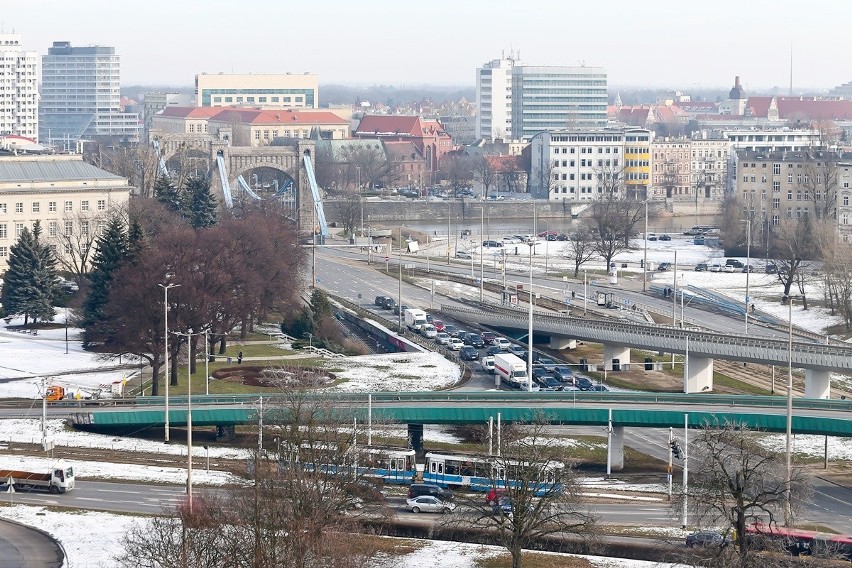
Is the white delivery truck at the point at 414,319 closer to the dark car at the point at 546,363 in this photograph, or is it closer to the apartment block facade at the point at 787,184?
the dark car at the point at 546,363

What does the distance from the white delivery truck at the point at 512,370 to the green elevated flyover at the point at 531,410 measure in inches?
384

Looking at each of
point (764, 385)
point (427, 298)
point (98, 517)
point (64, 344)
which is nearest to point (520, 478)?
point (98, 517)

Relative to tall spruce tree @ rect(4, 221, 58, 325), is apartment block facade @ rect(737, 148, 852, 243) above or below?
above

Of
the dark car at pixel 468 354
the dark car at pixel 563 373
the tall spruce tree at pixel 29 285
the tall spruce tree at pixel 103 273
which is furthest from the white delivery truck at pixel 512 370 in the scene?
the tall spruce tree at pixel 29 285

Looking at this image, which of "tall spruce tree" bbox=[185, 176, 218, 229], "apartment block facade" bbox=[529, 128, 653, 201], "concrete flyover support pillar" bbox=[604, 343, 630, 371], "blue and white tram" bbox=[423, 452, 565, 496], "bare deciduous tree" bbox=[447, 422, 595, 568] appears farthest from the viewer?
"apartment block facade" bbox=[529, 128, 653, 201]

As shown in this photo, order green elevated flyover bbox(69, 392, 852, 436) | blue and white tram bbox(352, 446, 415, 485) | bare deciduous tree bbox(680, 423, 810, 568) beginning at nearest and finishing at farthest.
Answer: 1. bare deciduous tree bbox(680, 423, 810, 568)
2. blue and white tram bbox(352, 446, 415, 485)
3. green elevated flyover bbox(69, 392, 852, 436)

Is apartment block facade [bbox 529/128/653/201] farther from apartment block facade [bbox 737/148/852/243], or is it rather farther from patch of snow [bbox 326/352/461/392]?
patch of snow [bbox 326/352/461/392]

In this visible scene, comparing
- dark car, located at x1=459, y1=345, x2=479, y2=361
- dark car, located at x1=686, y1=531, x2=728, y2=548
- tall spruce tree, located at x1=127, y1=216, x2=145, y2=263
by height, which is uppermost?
tall spruce tree, located at x1=127, y1=216, x2=145, y2=263

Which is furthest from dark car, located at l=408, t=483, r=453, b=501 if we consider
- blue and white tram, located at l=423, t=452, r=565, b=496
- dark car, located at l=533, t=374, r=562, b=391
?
dark car, located at l=533, t=374, r=562, b=391

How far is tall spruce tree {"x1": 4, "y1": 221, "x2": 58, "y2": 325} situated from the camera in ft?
267

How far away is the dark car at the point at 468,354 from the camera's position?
250ft

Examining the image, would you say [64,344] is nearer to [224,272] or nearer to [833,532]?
[224,272]

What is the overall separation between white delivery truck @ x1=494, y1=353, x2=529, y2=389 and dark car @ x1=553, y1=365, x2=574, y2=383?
4.97 ft

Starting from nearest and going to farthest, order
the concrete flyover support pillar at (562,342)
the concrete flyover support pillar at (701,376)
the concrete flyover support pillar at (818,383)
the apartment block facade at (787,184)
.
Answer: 1. the concrete flyover support pillar at (818,383)
2. the concrete flyover support pillar at (701,376)
3. the concrete flyover support pillar at (562,342)
4. the apartment block facade at (787,184)
